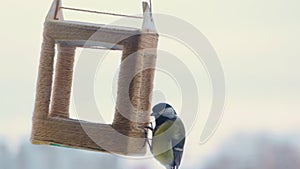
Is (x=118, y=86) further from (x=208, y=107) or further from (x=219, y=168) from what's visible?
(x=219, y=168)

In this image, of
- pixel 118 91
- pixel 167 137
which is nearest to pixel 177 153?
pixel 167 137

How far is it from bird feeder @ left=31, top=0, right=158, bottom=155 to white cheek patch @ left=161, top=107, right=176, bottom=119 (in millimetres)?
46

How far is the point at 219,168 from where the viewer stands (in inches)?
129

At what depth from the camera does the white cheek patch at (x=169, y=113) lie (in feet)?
6.26

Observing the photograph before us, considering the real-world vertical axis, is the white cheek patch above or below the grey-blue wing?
above

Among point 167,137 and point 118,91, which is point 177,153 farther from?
point 118,91

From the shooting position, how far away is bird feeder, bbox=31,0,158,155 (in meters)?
1.89

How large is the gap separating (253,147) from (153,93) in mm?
2222

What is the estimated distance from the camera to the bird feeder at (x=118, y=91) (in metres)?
1.89

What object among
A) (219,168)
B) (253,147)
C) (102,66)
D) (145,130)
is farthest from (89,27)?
(253,147)

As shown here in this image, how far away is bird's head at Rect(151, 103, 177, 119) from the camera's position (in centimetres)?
191

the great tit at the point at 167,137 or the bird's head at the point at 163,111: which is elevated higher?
the bird's head at the point at 163,111

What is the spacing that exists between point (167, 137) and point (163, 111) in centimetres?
6

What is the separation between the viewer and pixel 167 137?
1.93m
